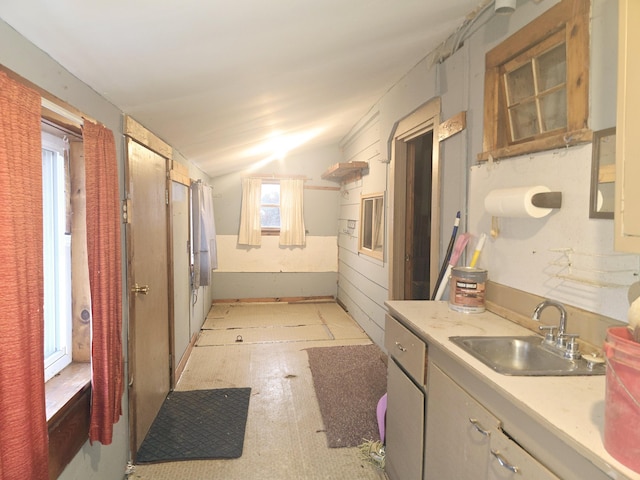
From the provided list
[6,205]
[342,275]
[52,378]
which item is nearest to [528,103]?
[6,205]

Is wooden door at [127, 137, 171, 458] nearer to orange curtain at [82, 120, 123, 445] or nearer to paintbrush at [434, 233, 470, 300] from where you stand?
orange curtain at [82, 120, 123, 445]

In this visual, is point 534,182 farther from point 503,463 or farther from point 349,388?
point 349,388

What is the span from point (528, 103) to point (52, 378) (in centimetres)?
248

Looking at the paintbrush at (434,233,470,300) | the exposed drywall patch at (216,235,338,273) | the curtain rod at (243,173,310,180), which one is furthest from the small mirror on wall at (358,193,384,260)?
the curtain rod at (243,173,310,180)

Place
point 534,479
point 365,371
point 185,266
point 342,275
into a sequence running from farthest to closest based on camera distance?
point 342,275
point 185,266
point 365,371
point 534,479

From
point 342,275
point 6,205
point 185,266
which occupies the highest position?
point 6,205

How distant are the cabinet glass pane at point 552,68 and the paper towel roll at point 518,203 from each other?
0.46 metres

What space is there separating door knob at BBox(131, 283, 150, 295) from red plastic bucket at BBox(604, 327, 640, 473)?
2094 mm

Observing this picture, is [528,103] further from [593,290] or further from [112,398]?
[112,398]

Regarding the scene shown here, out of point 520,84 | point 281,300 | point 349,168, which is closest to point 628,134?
point 520,84

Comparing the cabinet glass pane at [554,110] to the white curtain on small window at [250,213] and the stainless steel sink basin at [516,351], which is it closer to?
the stainless steel sink basin at [516,351]

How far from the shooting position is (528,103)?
1672 mm

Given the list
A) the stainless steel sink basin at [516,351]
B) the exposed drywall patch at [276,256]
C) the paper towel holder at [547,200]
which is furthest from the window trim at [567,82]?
the exposed drywall patch at [276,256]

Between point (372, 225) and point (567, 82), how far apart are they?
2.86m
